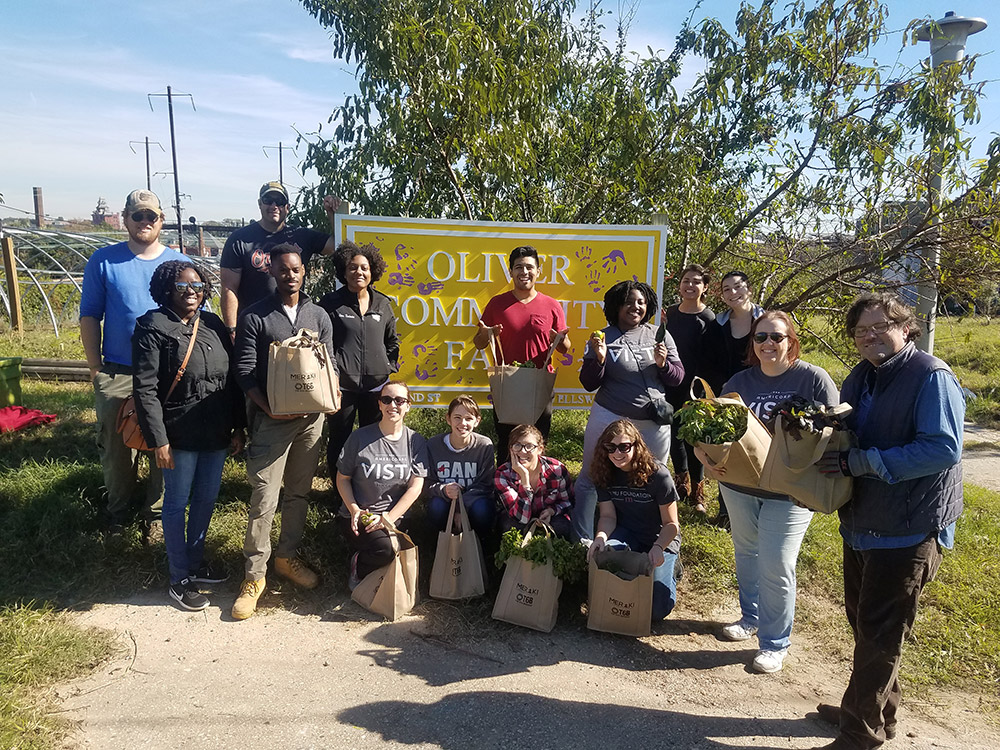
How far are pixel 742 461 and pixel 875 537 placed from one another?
58cm

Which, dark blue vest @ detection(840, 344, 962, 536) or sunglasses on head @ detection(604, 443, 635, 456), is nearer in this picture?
dark blue vest @ detection(840, 344, 962, 536)

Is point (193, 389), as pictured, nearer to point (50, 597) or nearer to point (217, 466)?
point (217, 466)

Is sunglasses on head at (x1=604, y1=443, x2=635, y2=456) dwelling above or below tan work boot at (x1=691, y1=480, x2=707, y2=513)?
above

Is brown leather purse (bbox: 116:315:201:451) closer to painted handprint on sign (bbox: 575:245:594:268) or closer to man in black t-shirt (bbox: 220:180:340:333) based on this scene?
man in black t-shirt (bbox: 220:180:340:333)

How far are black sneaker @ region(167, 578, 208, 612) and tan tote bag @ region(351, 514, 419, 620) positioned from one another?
2.93 ft

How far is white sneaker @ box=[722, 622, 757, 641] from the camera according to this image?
378 cm

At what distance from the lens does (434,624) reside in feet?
12.7

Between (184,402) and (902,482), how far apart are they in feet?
11.4

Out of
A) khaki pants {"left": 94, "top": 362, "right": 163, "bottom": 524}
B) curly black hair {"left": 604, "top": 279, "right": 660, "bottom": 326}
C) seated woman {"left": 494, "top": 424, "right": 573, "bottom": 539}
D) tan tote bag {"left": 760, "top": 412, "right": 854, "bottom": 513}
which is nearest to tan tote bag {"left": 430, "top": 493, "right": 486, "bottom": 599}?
seated woman {"left": 494, "top": 424, "right": 573, "bottom": 539}

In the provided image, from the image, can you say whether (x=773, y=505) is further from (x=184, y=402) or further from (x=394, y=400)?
(x=184, y=402)

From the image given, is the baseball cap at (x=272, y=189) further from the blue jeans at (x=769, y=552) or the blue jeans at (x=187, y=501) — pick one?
the blue jeans at (x=769, y=552)

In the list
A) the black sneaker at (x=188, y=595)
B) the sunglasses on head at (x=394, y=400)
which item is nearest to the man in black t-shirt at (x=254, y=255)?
the sunglasses on head at (x=394, y=400)

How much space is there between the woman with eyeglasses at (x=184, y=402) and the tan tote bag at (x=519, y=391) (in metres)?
1.59

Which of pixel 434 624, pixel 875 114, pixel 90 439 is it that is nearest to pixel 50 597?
pixel 434 624
